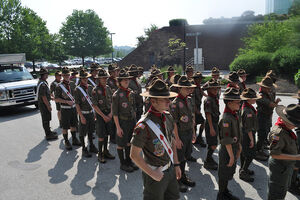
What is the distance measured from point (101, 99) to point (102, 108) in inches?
9.4

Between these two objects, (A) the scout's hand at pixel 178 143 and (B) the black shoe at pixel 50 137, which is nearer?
(A) the scout's hand at pixel 178 143

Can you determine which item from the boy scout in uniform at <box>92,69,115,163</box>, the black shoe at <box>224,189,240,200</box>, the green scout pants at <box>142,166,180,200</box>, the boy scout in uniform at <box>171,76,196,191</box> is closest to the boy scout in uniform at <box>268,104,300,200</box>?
the black shoe at <box>224,189,240,200</box>

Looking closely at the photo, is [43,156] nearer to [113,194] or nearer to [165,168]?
[113,194]

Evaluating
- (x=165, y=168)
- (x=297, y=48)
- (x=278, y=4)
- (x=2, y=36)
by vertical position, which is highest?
(x=278, y=4)

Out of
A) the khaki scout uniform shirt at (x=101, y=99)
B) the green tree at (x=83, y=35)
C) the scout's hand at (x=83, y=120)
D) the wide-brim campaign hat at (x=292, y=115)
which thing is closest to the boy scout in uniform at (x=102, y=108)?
the khaki scout uniform shirt at (x=101, y=99)

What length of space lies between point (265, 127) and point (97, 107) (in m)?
4.20

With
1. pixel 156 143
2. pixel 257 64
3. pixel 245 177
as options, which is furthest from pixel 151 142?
pixel 257 64

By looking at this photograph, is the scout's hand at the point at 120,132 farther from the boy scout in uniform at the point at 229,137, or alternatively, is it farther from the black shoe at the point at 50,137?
the black shoe at the point at 50,137

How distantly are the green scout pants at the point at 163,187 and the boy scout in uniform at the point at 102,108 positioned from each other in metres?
3.04

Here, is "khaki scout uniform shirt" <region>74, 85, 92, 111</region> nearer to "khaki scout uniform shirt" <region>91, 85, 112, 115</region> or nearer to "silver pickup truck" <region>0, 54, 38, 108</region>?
"khaki scout uniform shirt" <region>91, 85, 112, 115</region>

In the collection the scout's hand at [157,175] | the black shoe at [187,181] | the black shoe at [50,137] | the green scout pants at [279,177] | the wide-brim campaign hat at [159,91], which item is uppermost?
the wide-brim campaign hat at [159,91]

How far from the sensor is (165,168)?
3064 millimetres

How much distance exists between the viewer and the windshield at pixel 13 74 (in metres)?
12.2

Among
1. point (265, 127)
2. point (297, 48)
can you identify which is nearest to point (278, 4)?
point (297, 48)
